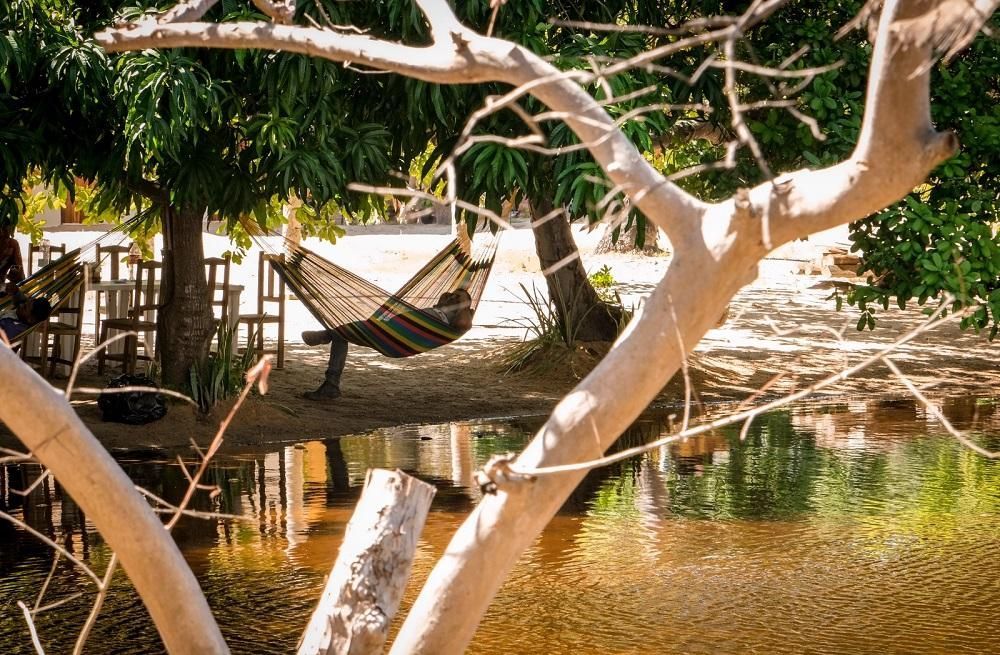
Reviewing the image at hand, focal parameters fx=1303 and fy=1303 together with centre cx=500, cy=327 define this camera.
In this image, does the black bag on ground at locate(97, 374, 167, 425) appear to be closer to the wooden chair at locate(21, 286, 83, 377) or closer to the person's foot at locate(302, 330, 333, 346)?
the wooden chair at locate(21, 286, 83, 377)

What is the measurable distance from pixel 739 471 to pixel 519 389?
252 centimetres

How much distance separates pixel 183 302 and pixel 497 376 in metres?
2.48

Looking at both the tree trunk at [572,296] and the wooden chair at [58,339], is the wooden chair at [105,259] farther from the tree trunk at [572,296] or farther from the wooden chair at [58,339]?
the tree trunk at [572,296]

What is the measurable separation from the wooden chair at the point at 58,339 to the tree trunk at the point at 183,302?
19.6 inches

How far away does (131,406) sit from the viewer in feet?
22.8

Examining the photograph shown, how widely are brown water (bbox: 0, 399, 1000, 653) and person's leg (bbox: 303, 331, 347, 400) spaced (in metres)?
0.89

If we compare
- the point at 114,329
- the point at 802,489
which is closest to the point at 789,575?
the point at 802,489

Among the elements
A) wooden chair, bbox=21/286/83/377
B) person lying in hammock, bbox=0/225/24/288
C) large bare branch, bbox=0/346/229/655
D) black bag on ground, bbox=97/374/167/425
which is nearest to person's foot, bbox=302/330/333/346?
black bag on ground, bbox=97/374/167/425

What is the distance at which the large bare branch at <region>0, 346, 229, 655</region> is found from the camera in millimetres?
2074

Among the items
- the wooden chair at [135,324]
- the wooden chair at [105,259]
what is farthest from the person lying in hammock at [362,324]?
the wooden chair at [105,259]

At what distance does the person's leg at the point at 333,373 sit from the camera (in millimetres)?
7961

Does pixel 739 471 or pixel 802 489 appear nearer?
pixel 802 489

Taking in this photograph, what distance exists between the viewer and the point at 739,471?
6.42m

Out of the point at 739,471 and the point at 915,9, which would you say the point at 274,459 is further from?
the point at 915,9
